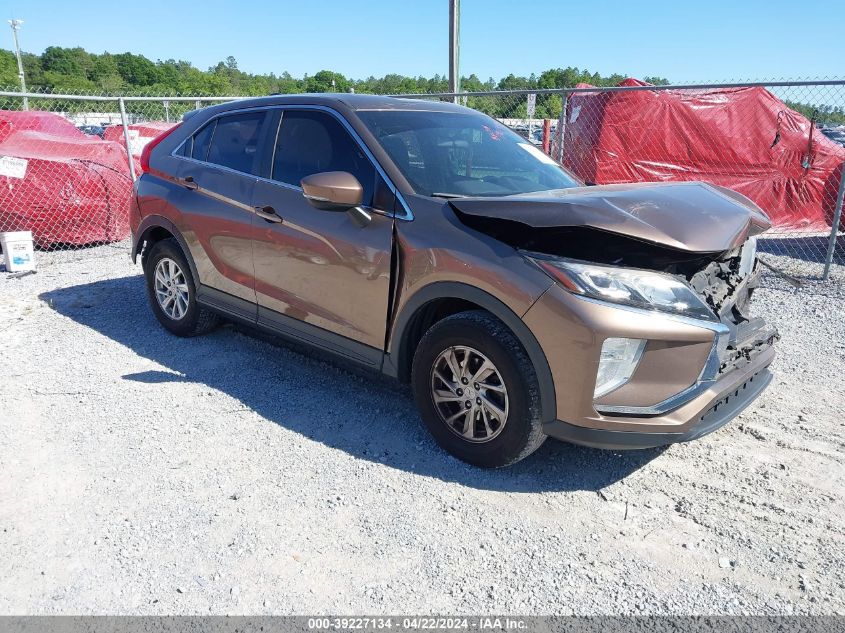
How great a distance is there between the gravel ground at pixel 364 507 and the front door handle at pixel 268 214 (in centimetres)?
111

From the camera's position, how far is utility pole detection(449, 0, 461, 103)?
945 cm

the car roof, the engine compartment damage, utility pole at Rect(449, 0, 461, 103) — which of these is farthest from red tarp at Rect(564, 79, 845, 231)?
the engine compartment damage

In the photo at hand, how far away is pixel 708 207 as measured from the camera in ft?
10.7

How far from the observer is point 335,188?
343 cm

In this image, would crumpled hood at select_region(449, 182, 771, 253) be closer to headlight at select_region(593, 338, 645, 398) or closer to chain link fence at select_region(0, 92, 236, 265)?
headlight at select_region(593, 338, 645, 398)

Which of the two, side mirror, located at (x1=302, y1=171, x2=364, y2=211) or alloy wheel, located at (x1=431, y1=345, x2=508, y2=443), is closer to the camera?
alloy wheel, located at (x1=431, y1=345, x2=508, y2=443)

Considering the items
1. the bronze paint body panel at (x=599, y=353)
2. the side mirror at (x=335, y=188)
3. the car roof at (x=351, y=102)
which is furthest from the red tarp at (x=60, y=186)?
the bronze paint body panel at (x=599, y=353)

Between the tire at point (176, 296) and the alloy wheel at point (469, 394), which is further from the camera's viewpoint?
the tire at point (176, 296)

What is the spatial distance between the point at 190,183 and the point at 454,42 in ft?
20.2

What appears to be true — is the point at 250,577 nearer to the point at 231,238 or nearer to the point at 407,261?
the point at 407,261

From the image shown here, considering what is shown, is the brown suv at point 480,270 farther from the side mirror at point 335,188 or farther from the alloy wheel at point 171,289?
the alloy wheel at point 171,289

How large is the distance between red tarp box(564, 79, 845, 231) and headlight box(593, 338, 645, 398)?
8.18 metres

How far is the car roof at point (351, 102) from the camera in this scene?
4.01 metres

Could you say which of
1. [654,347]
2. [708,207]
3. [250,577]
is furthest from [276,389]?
[708,207]
